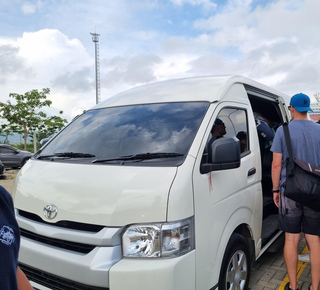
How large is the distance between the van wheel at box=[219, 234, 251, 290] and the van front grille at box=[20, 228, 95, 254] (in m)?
1.04

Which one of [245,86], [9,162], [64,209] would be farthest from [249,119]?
[9,162]

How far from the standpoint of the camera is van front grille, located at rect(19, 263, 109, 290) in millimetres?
1950

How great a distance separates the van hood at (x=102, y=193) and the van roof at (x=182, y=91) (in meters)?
0.97

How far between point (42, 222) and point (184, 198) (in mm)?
A: 1100

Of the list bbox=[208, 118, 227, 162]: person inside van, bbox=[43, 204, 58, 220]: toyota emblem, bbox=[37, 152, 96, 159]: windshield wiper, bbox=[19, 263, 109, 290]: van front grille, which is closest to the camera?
bbox=[19, 263, 109, 290]: van front grille

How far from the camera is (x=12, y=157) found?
15.7 metres

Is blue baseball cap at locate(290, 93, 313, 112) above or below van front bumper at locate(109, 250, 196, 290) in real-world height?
above

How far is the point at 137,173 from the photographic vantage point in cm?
210

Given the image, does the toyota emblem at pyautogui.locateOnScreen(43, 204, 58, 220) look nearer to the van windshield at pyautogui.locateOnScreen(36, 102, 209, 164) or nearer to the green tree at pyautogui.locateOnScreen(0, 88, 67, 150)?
the van windshield at pyautogui.locateOnScreen(36, 102, 209, 164)

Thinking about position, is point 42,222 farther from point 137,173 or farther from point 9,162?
point 9,162

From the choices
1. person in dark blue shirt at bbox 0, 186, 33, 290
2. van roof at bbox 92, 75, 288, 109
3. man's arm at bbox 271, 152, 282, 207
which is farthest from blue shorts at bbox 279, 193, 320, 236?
person in dark blue shirt at bbox 0, 186, 33, 290

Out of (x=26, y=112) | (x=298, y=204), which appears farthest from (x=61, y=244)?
(x=26, y=112)

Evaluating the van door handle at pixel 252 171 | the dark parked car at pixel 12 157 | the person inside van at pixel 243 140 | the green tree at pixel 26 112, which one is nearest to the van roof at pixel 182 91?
the person inside van at pixel 243 140

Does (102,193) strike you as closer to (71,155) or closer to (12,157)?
(71,155)
